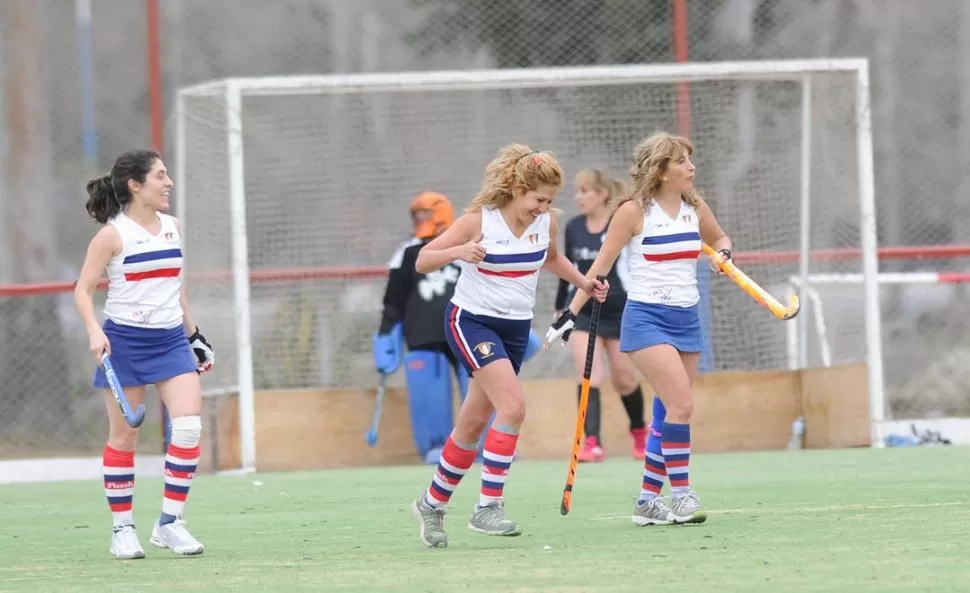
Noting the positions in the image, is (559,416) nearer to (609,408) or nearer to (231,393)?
(609,408)

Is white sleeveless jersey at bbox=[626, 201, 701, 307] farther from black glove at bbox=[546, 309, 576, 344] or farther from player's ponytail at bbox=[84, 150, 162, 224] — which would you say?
player's ponytail at bbox=[84, 150, 162, 224]

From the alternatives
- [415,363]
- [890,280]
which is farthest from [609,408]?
[890,280]

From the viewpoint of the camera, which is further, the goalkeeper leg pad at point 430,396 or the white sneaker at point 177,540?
the goalkeeper leg pad at point 430,396

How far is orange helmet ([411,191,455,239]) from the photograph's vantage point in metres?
13.7

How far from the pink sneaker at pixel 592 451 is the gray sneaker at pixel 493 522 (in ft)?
17.3

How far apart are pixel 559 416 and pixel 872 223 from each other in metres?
2.84

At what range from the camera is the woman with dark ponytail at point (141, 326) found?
310 inches

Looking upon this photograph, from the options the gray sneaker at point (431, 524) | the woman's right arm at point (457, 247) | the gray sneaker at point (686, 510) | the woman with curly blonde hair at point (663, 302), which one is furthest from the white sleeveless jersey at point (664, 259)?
the gray sneaker at point (431, 524)

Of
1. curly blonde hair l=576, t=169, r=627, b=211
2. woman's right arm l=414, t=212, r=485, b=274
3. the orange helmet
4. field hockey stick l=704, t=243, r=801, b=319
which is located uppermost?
curly blonde hair l=576, t=169, r=627, b=211

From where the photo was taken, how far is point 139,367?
7.91 m

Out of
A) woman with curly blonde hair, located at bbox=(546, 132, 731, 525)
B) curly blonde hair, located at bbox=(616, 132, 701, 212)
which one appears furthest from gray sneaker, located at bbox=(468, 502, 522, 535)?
curly blonde hair, located at bbox=(616, 132, 701, 212)

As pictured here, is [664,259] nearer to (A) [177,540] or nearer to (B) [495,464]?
(B) [495,464]

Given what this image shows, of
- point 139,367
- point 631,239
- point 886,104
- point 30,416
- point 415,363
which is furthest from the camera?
point 886,104

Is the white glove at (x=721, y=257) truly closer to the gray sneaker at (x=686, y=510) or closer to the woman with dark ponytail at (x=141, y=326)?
the gray sneaker at (x=686, y=510)
